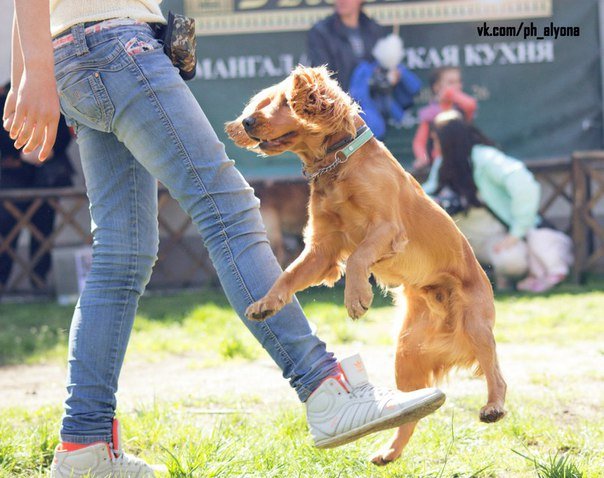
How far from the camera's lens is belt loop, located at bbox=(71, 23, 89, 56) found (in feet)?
7.54

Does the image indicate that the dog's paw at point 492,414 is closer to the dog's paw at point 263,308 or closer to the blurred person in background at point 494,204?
the dog's paw at point 263,308

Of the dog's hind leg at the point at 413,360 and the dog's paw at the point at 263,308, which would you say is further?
the dog's hind leg at the point at 413,360

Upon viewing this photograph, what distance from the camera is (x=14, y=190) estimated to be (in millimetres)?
8039

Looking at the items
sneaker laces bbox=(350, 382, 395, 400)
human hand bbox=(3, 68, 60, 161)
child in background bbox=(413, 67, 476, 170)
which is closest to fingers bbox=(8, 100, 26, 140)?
human hand bbox=(3, 68, 60, 161)

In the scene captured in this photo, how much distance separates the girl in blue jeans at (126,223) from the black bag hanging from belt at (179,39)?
0.06 meters

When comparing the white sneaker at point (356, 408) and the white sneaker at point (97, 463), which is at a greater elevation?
the white sneaker at point (356, 408)

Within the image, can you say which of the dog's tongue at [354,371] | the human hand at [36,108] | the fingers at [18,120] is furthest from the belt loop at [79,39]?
the dog's tongue at [354,371]

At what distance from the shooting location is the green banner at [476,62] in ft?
26.8

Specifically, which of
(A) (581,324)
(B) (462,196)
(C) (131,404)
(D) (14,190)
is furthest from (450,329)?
(D) (14,190)

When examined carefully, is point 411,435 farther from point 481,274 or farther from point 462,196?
point 462,196

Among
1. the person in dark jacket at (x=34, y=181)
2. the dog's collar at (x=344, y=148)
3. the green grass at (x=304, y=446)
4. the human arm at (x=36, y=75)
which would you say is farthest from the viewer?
the person in dark jacket at (x=34, y=181)

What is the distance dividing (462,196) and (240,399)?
4.14 m

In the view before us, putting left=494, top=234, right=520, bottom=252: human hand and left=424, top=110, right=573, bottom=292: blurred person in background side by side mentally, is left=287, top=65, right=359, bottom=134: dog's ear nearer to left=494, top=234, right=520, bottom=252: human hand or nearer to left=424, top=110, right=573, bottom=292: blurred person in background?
left=424, top=110, right=573, bottom=292: blurred person in background

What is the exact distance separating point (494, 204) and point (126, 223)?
531 centimetres
